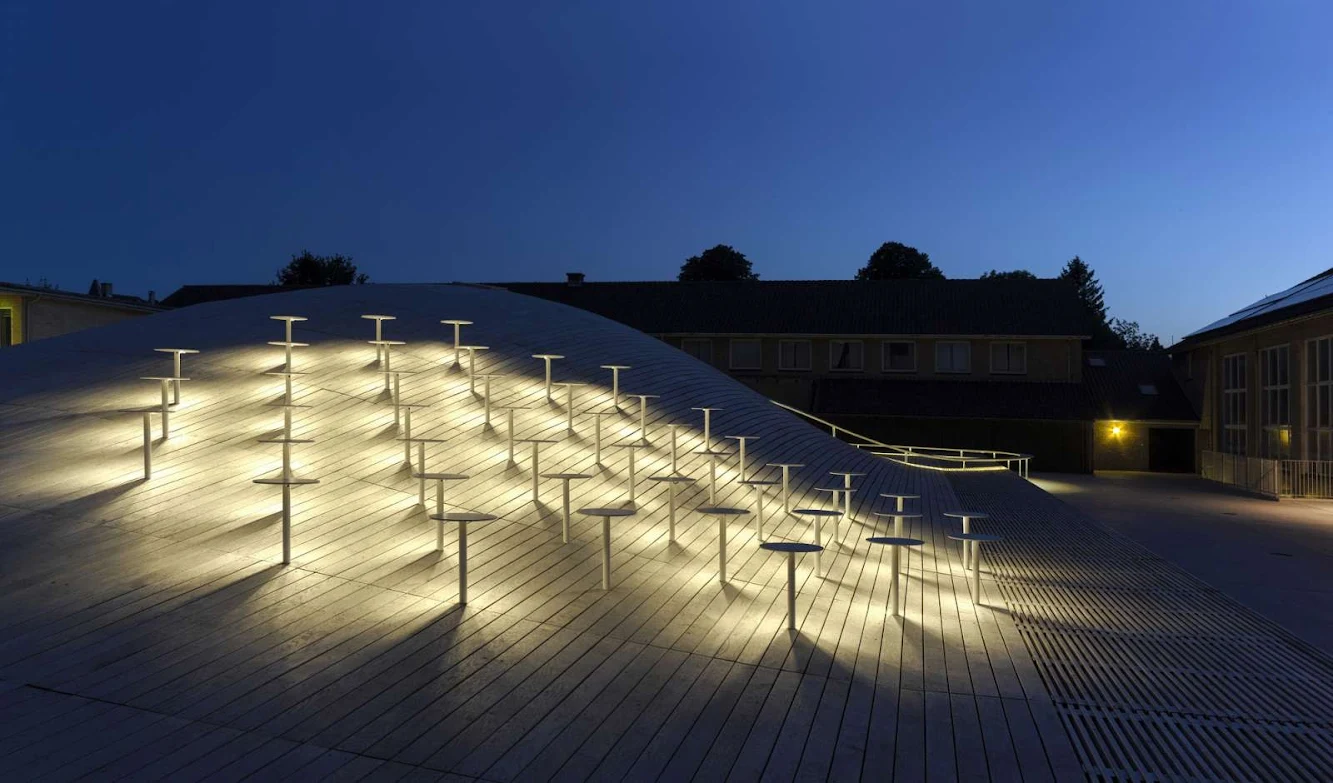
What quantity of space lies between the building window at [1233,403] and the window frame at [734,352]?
17014 millimetres

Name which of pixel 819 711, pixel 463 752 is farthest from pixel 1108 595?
pixel 463 752

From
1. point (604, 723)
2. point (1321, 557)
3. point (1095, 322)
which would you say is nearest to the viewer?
point (604, 723)

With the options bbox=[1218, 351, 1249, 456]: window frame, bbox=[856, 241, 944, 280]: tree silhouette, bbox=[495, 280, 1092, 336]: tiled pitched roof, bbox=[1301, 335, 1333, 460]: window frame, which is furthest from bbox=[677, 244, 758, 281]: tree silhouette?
bbox=[1301, 335, 1333, 460]: window frame

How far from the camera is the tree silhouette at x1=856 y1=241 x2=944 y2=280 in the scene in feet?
228

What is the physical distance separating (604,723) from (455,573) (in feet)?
8.87

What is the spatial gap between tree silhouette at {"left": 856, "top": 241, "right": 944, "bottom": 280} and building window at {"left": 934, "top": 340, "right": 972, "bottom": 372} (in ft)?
112

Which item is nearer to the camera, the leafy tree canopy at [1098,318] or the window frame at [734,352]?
the window frame at [734,352]

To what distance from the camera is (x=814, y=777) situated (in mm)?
4867

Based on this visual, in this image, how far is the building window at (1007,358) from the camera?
35.4 meters

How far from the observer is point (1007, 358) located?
3553 centimetres

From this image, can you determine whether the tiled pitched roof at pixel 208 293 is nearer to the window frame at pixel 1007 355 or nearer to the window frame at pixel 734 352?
the window frame at pixel 734 352

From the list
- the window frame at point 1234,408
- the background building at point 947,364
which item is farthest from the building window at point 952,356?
the window frame at point 1234,408

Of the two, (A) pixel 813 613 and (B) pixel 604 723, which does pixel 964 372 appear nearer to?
(A) pixel 813 613

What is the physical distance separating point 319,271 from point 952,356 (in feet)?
200
